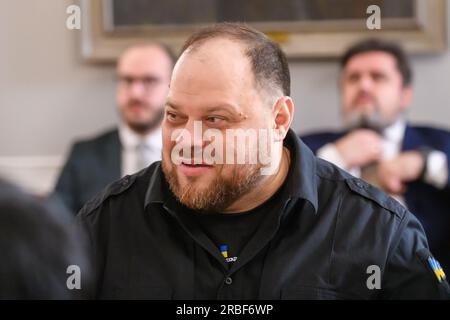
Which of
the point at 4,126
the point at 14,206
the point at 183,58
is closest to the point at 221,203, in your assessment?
the point at 183,58

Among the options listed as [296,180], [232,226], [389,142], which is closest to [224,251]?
[232,226]

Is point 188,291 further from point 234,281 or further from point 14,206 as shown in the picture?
point 14,206

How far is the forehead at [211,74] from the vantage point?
4.31 ft

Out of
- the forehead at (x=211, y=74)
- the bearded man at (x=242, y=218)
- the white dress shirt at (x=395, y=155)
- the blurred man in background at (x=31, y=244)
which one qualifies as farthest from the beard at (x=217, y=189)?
the white dress shirt at (x=395, y=155)

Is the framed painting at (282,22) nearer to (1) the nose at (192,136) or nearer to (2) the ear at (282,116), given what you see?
(2) the ear at (282,116)

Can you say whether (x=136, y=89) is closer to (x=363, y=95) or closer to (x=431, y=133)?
(x=363, y=95)

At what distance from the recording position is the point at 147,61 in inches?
110

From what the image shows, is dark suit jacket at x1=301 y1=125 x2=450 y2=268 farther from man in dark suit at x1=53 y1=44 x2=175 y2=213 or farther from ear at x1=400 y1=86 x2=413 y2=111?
man in dark suit at x1=53 y1=44 x2=175 y2=213

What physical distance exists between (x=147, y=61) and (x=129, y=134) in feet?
0.92

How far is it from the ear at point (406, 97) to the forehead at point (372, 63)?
0.30ft

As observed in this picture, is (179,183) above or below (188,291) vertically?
above

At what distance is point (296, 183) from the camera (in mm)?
1372
